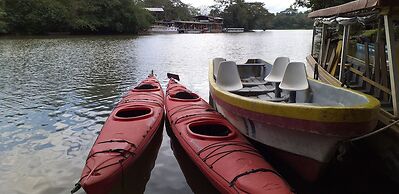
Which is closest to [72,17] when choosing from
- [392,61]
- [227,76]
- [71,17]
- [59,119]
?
[71,17]

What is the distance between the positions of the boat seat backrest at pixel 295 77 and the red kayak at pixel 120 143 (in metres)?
2.80

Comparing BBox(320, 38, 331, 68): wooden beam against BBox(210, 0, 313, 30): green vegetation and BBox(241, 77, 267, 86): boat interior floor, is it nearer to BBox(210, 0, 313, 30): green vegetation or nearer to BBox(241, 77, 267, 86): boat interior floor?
BBox(241, 77, 267, 86): boat interior floor

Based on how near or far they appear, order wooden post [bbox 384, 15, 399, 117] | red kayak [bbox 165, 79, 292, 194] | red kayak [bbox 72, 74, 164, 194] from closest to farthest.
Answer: red kayak [bbox 165, 79, 292, 194] < red kayak [bbox 72, 74, 164, 194] < wooden post [bbox 384, 15, 399, 117]

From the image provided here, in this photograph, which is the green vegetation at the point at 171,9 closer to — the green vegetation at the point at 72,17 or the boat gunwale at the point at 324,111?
the green vegetation at the point at 72,17

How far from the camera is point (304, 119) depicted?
4773 millimetres

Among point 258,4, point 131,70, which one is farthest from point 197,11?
point 131,70

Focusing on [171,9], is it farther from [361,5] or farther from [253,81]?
[361,5]

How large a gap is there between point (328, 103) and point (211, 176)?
2675 mm

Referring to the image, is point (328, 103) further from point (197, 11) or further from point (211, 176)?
point (197, 11)

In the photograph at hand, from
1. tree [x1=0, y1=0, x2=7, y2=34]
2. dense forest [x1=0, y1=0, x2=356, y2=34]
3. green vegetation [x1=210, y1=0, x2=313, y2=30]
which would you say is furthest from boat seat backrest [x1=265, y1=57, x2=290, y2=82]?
green vegetation [x1=210, y1=0, x2=313, y2=30]

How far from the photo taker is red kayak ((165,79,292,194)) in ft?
15.2

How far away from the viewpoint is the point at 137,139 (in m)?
6.28

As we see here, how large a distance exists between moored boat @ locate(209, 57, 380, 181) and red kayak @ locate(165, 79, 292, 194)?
0.35m

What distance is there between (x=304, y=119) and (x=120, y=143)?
3.01 meters
